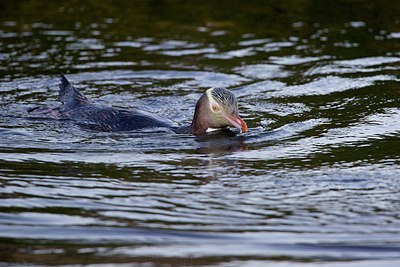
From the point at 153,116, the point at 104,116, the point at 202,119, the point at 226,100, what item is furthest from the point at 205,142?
the point at 104,116

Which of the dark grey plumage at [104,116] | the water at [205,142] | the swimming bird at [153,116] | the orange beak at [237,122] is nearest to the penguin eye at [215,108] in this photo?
the swimming bird at [153,116]

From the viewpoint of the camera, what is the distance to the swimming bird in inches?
384

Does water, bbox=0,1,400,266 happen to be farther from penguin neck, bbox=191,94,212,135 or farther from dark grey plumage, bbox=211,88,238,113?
dark grey plumage, bbox=211,88,238,113

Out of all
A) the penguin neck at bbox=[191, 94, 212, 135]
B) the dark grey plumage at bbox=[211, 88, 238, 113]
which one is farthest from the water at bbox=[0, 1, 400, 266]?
the dark grey plumage at bbox=[211, 88, 238, 113]

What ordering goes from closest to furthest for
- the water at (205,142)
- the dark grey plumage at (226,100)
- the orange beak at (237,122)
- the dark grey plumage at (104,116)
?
the water at (205,142) < the orange beak at (237,122) < the dark grey plumage at (226,100) < the dark grey plumage at (104,116)

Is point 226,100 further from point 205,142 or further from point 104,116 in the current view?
point 104,116

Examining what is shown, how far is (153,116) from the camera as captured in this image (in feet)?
34.0

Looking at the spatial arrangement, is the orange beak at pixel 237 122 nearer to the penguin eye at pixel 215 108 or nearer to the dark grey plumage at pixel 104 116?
the penguin eye at pixel 215 108

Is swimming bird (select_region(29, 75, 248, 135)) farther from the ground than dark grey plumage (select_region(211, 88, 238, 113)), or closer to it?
closer to it

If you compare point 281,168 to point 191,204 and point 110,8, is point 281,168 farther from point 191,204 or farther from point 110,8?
point 110,8

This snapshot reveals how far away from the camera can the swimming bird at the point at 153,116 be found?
32.0ft

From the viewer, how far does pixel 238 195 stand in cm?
734

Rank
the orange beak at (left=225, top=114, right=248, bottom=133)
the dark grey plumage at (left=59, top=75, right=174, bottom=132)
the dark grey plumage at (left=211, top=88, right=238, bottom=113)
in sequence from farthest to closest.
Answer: the dark grey plumage at (left=59, top=75, right=174, bottom=132) → the dark grey plumage at (left=211, top=88, right=238, bottom=113) → the orange beak at (left=225, top=114, right=248, bottom=133)

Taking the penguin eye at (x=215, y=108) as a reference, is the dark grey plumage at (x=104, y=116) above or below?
below
